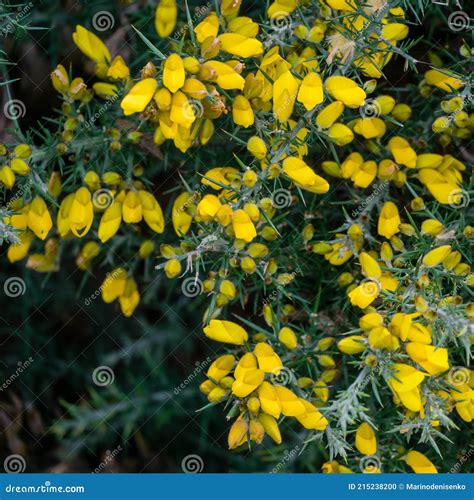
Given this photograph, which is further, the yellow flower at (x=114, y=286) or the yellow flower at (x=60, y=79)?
the yellow flower at (x=114, y=286)

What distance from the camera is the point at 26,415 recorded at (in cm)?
209

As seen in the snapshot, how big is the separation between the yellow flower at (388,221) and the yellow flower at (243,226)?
356 millimetres

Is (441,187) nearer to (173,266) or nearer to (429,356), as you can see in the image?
(429,356)

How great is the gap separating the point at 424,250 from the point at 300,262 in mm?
339

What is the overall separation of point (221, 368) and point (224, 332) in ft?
0.22

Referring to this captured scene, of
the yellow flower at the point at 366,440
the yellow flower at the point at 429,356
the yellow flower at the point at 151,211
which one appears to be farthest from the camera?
the yellow flower at the point at 151,211

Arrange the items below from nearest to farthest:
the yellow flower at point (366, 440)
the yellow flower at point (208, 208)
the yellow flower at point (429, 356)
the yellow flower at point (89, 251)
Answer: the yellow flower at point (429, 356) < the yellow flower at point (208, 208) < the yellow flower at point (366, 440) < the yellow flower at point (89, 251)

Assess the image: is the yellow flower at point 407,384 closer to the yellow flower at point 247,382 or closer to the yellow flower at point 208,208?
the yellow flower at point 247,382

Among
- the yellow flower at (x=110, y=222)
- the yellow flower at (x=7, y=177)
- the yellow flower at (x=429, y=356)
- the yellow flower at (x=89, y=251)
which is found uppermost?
the yellow flower at (x=7, y=177)

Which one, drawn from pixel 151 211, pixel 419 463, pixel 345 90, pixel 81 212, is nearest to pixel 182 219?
pixel 151 211

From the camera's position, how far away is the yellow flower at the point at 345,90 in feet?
4.21

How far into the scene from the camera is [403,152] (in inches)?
60.6

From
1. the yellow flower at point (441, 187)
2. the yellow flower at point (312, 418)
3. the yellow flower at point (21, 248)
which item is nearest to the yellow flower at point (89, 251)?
the yellow flower at point (21, 248)
